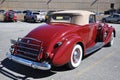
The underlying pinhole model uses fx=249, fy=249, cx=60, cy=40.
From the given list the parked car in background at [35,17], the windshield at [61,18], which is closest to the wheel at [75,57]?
the windshield at [61,18]

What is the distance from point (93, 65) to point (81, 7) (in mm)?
65742

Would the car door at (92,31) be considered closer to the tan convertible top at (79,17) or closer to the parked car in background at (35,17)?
the tan convertible top at (79,17)

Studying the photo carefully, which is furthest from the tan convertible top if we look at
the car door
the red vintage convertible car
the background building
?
the background building

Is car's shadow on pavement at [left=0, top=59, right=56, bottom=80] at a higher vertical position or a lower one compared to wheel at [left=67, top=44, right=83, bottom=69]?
lower

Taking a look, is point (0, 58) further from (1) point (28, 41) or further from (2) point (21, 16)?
(2) point (21, 16)

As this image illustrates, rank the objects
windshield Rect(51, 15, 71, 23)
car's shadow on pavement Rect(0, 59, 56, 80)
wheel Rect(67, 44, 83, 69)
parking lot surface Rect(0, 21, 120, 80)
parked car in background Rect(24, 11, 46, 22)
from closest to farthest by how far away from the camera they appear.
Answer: parking lot surface Rect(0, 21, 120, 80)
car's shadow on pavement Rect(0, 59, 56, 80)
wheel Rect(67, 44, 83, 69)
windshield Rect(51, 15, 71, 23)
parked car in background Rect(24, 11, 46, 22)

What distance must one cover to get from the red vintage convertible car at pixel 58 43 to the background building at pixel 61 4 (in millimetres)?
62494

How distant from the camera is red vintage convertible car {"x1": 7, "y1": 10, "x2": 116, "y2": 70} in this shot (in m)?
6.85

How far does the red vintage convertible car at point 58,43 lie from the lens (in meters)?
6.85

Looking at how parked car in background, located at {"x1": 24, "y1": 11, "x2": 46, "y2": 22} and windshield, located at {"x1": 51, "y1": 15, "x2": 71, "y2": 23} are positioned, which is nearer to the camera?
windshield, located at {"x1": 51, "y1": 15, "x2": 71, "y2": 23}

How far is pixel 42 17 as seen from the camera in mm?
32156

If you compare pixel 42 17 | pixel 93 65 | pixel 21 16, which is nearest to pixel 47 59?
pixel 93 65

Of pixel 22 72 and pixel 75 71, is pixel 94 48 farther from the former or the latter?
pixel 22 72

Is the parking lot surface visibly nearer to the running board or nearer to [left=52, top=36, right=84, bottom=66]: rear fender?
the running board
